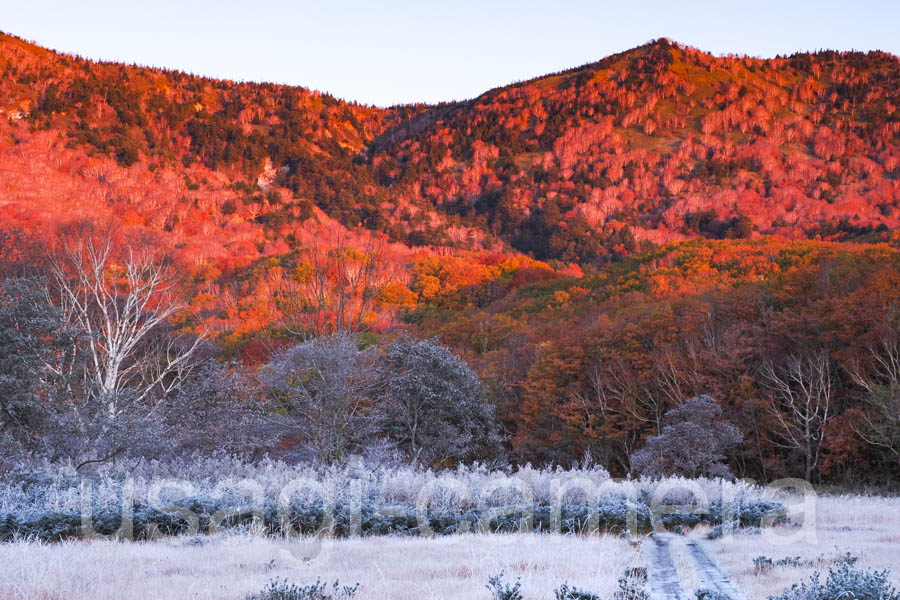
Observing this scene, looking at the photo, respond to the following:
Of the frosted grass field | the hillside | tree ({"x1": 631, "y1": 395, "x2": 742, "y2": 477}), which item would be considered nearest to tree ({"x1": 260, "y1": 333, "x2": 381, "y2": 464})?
the frosted grass field

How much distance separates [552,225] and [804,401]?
8137cm

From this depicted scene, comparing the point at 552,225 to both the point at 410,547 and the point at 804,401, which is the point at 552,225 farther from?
the point at 410,547

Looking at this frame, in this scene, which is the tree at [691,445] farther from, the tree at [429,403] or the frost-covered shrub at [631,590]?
the frost-covered shrub at [631,590]

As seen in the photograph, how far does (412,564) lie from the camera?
6.11 m

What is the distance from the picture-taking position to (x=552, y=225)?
104 m

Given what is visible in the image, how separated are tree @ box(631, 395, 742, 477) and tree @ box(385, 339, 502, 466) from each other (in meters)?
5.07

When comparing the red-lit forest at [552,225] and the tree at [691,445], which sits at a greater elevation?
the red-lit forest at [552,225]

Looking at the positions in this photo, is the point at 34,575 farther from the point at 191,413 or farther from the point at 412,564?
the point at 191,413

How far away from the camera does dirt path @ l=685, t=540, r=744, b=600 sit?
5438 millimetres

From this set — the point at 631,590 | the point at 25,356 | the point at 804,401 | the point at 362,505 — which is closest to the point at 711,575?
the point at 631,590

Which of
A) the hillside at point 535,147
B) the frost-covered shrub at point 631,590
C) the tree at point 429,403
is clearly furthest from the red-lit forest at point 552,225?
the frost-covered shrub at point 631,590

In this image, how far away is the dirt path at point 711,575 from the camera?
5.44 m

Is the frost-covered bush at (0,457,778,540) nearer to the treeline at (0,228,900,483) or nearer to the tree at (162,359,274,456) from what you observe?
the treeline at (0,228,900,483)

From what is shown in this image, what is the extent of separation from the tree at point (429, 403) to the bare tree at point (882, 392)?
40.1ft
